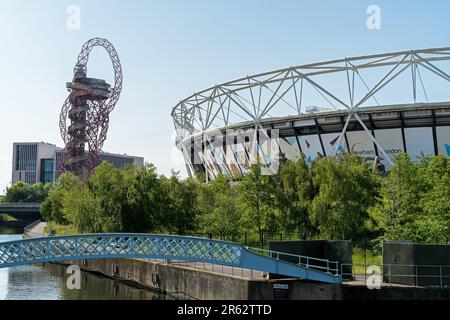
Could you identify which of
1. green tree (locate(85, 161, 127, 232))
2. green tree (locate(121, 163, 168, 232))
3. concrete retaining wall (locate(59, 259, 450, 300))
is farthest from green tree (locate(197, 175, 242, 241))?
concrete retaining wall (locate(59, 259, 450, 300))

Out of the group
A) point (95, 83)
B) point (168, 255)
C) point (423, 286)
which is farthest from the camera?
point (95, 83)

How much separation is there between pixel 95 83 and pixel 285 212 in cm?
6670

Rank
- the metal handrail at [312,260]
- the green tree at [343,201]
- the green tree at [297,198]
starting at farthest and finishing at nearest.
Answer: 1. the green tree at [297,198]
2. the green tree at [343,201]
3. the metal handrail at [312,260]

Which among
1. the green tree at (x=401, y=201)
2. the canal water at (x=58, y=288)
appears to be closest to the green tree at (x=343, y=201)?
the green tree at (x=401, y=201)

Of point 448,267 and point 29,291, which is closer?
point 448,267

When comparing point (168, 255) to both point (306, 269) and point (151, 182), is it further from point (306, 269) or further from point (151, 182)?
point (151, 182)

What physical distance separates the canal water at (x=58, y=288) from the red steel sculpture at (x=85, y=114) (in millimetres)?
53738

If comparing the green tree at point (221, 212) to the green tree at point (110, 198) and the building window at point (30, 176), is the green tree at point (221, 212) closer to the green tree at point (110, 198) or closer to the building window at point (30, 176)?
the green tree at point (110, 198)

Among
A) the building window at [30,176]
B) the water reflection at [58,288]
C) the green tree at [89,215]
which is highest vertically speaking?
the building window at [30,176]

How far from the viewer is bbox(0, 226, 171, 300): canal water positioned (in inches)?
1119

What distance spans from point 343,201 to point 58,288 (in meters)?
16.6

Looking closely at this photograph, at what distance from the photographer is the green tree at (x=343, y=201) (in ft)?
109
